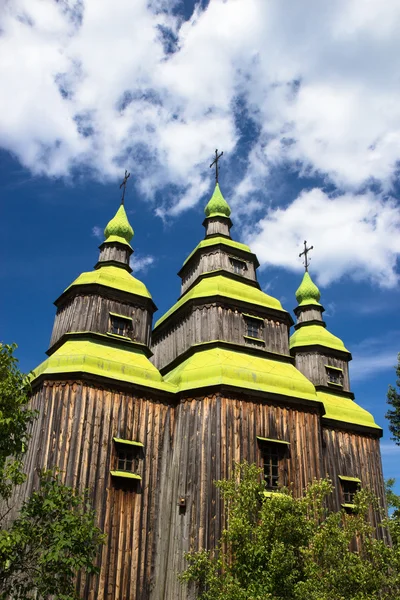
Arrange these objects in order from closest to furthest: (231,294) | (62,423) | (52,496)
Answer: (52,496) < (62,423) < (231,294)

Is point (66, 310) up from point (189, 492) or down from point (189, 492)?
up

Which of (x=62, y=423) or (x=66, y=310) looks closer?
(x=62, y=423)

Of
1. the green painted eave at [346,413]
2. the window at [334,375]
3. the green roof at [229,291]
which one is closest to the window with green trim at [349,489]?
the green painted eave at [346,413]

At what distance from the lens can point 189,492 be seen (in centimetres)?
1783

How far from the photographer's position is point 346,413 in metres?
24.7

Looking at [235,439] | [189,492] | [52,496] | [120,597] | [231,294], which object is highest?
[231,294]

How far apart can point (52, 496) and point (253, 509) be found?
638 cm

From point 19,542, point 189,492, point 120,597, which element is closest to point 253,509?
point 189,492

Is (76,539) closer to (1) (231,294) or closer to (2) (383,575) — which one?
(2) (383,575)

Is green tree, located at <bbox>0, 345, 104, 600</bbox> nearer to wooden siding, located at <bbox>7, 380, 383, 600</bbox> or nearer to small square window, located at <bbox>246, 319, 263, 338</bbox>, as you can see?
wooden siding, located at <bbox>7, 380, 383, 600</bbox>

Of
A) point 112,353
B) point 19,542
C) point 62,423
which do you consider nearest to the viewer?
point 19,542

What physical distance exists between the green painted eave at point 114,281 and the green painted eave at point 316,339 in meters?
9.95

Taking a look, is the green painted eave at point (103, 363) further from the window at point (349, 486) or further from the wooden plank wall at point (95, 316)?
the window at point (349, 486)

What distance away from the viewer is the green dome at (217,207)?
2879 cm
